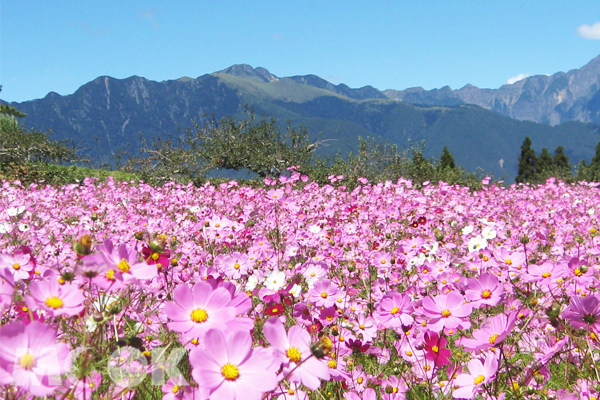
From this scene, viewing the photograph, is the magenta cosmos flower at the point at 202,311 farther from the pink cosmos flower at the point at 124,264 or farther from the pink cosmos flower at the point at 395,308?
the pink cosmos flower at the point at 395,308

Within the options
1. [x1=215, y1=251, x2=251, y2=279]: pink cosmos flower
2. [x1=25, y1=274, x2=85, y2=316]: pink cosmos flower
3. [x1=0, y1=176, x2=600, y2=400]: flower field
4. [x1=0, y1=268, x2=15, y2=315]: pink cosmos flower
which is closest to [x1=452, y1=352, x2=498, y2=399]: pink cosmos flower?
[x1=0, y1=176, x2=600, y2=400]: flower field

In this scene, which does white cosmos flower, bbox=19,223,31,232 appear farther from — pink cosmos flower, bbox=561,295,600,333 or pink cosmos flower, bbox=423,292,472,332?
pink cosmos flower, bbox=561,295,600,333

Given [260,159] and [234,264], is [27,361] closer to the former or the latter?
[234,264]

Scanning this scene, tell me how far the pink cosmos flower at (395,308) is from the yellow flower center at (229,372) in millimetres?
857

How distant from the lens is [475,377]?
1.36 meters

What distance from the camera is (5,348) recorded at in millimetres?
731

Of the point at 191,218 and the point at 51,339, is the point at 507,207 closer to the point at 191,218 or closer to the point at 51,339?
the point at 191,218

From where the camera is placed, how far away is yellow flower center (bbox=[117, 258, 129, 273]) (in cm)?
99

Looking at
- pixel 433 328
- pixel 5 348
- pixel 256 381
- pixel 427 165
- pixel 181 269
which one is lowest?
pixel 427 165

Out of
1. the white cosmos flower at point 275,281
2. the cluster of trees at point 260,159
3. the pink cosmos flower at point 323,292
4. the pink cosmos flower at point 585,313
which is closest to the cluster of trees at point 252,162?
the cluster of trees at point 260,159

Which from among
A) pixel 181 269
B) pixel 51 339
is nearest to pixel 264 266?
pixel 181 269

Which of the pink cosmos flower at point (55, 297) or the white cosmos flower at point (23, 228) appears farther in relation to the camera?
the white cosmos flower at point (23, 228)

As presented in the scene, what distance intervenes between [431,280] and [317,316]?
1102mm

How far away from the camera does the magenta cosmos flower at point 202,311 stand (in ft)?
3.00
